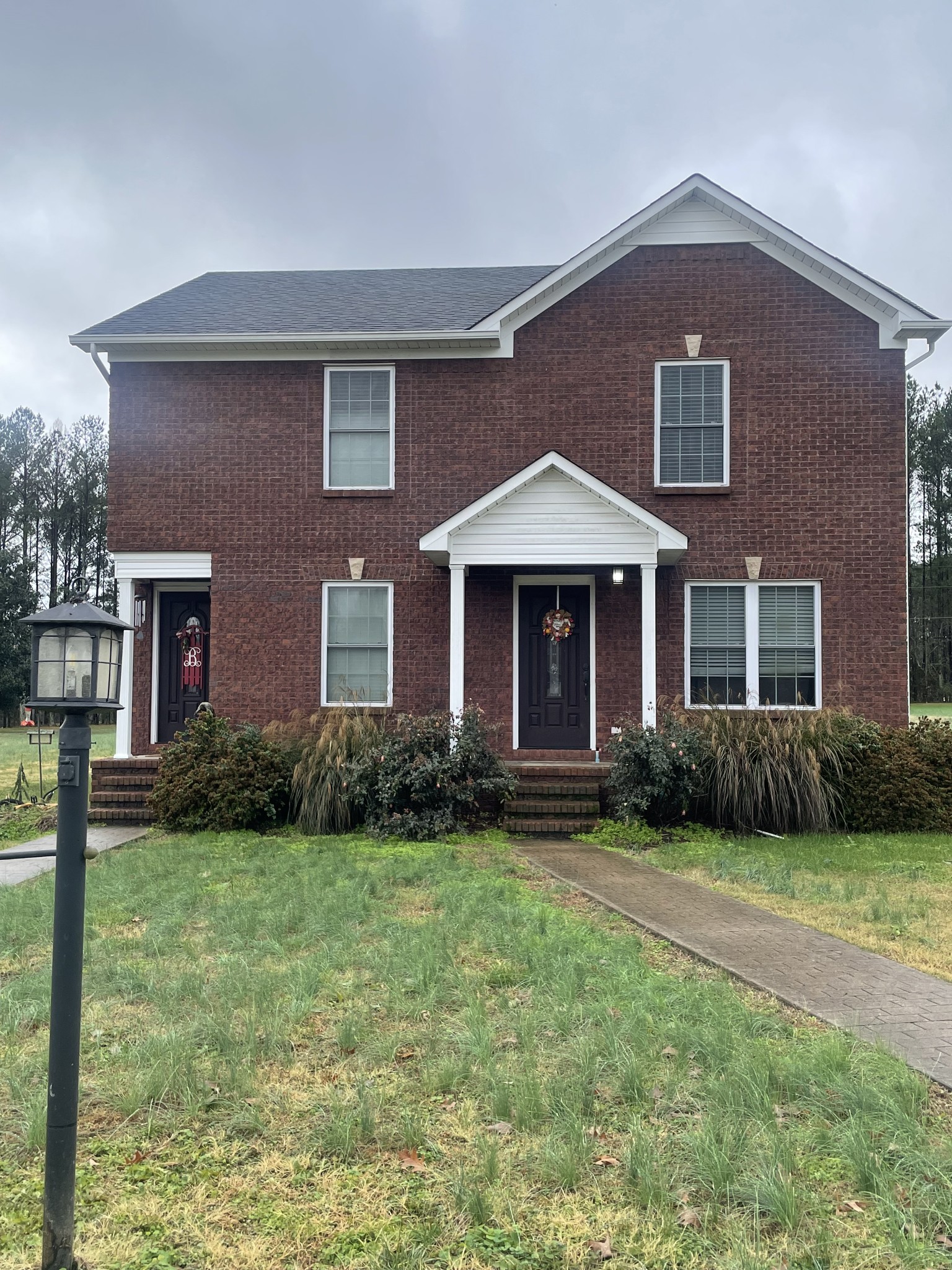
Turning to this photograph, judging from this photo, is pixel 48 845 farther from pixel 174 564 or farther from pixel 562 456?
pixel 562 456

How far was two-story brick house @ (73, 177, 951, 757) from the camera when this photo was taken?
12766 mm

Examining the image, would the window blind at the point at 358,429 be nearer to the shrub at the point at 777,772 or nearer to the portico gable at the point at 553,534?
the portico gable at the point at 553,534

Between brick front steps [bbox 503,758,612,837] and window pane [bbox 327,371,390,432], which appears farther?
window pane [bbox 327,371,390,432]

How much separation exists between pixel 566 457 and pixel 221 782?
649 cm

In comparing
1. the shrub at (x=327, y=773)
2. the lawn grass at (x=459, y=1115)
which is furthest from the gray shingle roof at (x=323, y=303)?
the lawn grass at (x=459, y=1115)

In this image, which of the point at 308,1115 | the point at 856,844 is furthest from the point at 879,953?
the point at 856,844

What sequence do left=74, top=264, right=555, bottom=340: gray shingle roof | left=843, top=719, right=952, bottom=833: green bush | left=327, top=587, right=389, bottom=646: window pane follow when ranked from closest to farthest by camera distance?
1. left=843, top=719, right=952, bottom=833: green bush
2. left=74, top=264, right=555, bottom=340: gray shingle roof
3. left=327, top=587, right=389, bottom=646: window pane

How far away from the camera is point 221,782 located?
35.7 ft

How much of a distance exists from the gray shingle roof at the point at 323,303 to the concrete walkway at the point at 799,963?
8.58 m

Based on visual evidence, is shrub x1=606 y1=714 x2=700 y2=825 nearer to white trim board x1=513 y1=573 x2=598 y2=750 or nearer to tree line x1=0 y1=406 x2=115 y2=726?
white trim board x1=513 y1=573 x2=598 y2=750

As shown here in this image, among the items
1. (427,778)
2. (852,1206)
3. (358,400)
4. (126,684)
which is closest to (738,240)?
(358,400)

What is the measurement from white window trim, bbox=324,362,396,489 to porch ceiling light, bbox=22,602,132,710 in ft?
34.8

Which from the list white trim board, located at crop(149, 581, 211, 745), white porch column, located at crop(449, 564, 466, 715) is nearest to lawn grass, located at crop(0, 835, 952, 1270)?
white porch column, located at crop(449, 564, 466, 715)

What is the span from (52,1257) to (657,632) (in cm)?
1122
